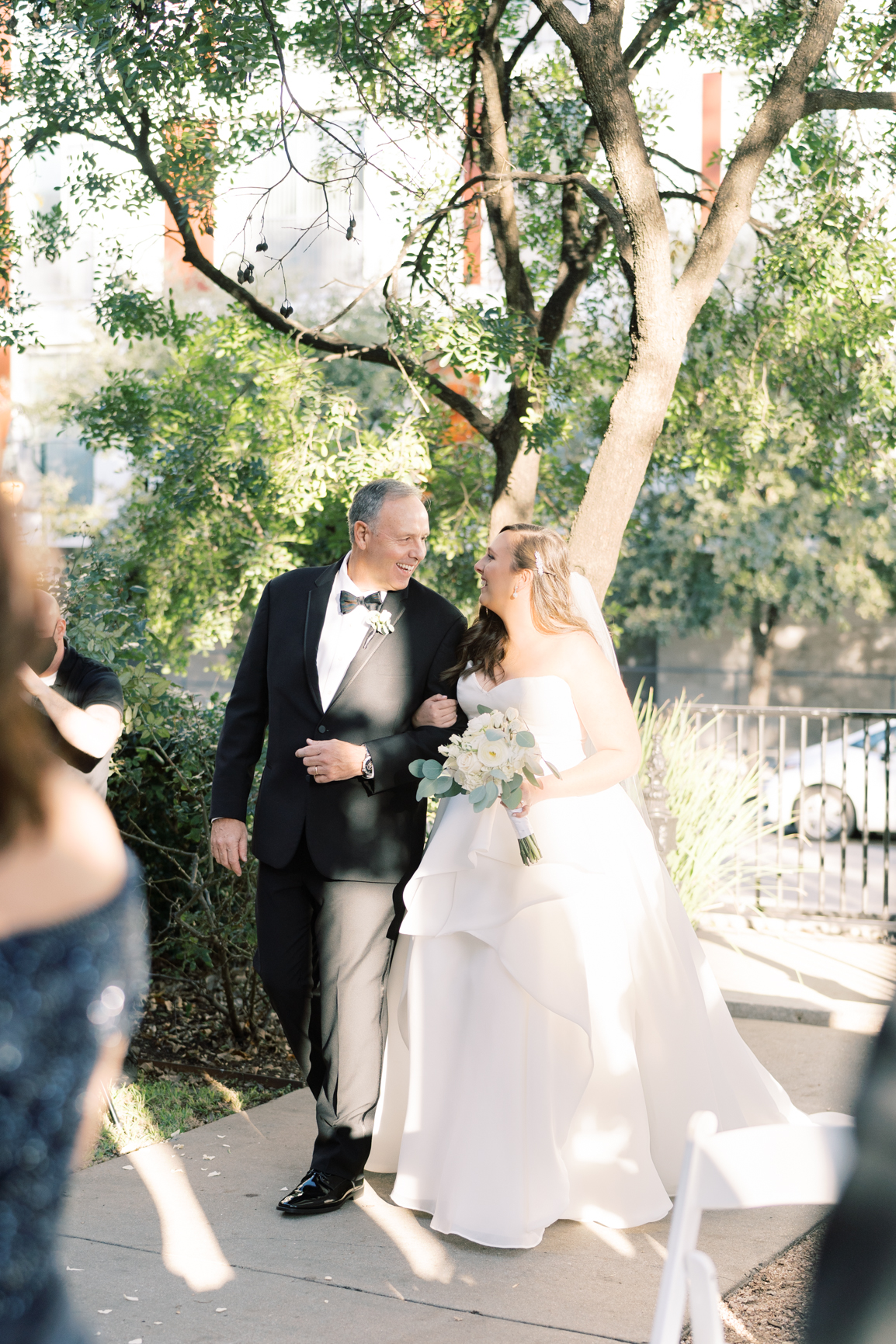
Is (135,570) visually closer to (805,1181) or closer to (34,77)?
(34,77)

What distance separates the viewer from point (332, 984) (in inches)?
165

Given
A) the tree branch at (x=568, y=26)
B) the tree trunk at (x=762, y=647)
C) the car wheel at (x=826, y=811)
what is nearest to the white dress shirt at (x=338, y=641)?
the tree branch at (x=568, y=26)

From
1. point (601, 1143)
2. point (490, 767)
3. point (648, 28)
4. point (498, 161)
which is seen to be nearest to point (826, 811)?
point (498, 161)

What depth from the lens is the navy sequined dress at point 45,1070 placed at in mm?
1203

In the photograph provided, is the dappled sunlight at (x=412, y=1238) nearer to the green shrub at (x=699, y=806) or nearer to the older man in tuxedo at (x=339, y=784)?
the older man in tuxedo at (x=339, y=784)

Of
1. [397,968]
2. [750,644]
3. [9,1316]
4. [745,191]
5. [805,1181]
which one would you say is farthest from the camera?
[750,644]

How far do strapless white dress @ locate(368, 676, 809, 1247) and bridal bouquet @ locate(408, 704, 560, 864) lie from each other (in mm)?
249

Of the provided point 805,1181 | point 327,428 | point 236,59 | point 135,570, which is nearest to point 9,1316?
point 805,1181

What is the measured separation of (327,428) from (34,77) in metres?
2.69

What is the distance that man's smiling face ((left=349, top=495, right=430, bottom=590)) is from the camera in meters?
4.26

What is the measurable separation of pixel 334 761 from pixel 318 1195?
1.43m

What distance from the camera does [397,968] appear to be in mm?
4414

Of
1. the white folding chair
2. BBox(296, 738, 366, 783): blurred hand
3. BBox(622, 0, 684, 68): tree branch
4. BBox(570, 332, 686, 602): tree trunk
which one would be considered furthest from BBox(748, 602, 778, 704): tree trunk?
the white folding chair

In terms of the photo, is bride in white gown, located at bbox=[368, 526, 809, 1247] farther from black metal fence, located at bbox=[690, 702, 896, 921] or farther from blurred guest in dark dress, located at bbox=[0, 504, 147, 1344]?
black metal fence, located at bbox=[690, 702, 896, 921]
